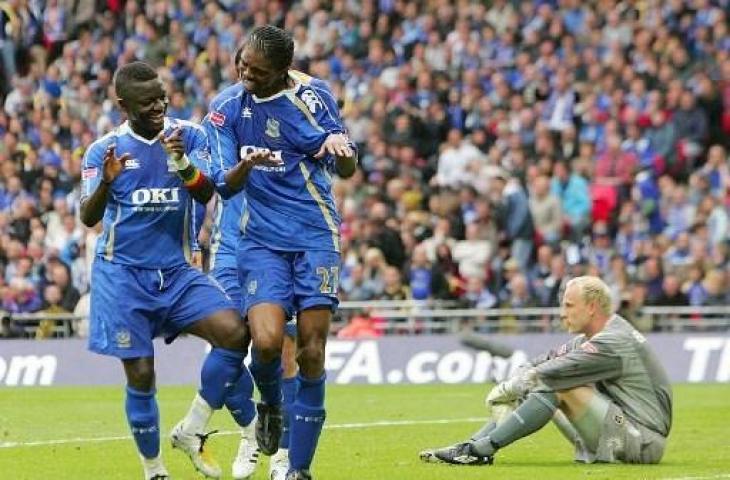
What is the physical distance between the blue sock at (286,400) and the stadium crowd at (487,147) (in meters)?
10.8

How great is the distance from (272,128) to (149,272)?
1.08m

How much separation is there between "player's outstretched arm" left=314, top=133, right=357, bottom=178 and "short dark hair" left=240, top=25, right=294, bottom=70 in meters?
0.50

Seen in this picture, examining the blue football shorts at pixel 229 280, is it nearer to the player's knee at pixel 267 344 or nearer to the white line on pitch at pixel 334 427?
the player's knee at pixel 267 344

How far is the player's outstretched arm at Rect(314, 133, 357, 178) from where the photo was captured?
34.5 feet

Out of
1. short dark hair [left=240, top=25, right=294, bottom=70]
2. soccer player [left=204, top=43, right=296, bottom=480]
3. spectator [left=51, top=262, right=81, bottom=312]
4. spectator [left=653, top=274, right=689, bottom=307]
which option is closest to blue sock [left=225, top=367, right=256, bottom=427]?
soccer player [left=204, top=43, right=296, bottom=480]

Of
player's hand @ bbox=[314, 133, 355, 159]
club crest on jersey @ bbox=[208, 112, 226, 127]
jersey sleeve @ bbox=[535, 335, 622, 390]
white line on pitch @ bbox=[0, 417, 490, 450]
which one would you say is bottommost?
white line on pitch @ bbox=[0, 417, 490, 450]

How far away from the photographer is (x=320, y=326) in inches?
420

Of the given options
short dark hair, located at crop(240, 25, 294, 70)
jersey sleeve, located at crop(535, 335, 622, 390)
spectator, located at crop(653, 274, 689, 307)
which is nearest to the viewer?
short dark hair, located at crop(240, 25, 294, 70)

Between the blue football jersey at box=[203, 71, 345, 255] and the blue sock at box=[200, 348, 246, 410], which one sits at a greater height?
the blue football jersey at box=[203, 71, 345, 255]

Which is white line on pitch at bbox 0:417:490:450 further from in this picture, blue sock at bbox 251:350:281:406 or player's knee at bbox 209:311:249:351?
player's knee at bbox 209:311:249:351

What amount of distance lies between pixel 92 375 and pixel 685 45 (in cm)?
919

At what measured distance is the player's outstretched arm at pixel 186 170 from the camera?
10594 mm

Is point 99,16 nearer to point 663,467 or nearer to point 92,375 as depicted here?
point 92,375

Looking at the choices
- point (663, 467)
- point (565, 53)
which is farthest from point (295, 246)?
point (565, 53)
